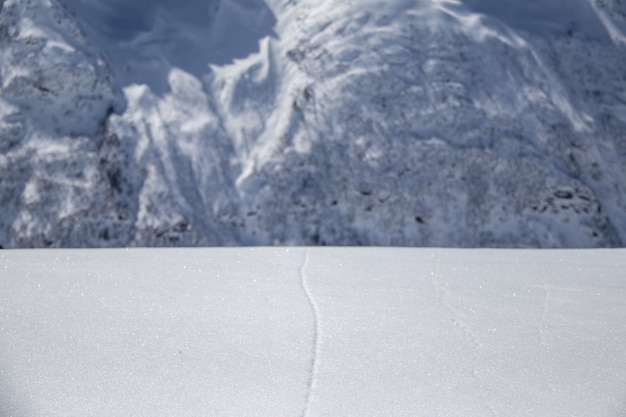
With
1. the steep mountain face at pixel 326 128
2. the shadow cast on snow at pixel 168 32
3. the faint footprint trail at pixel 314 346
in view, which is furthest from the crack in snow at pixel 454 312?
the shadow cast on snow at pixel 168 32

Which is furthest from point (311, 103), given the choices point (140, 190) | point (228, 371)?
point (228, 371)

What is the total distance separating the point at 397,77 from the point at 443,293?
11.4 meters

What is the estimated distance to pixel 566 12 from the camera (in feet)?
52.8

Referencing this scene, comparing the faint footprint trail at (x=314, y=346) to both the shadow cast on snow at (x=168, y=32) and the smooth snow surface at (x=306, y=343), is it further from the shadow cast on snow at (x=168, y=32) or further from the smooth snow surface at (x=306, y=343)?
the shadow cast on snow at (x=168, y=32)

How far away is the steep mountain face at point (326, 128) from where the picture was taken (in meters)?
12.0

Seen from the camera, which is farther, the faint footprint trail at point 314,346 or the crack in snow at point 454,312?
the crack in snow at point 454,312

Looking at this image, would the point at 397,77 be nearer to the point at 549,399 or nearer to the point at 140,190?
the point at 140,190

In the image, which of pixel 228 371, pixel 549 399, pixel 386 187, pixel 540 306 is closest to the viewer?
pixel 549 399

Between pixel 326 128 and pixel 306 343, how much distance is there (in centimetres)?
1149

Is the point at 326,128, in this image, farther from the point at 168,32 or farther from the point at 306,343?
the point at 306,343

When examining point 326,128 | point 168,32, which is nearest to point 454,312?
point 326,128

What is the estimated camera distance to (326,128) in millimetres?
13609

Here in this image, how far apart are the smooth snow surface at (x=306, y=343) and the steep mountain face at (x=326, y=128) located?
803cm

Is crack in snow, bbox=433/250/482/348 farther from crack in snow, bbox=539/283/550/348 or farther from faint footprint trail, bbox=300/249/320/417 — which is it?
faint footprint trail, bbox=300/249/320/417
